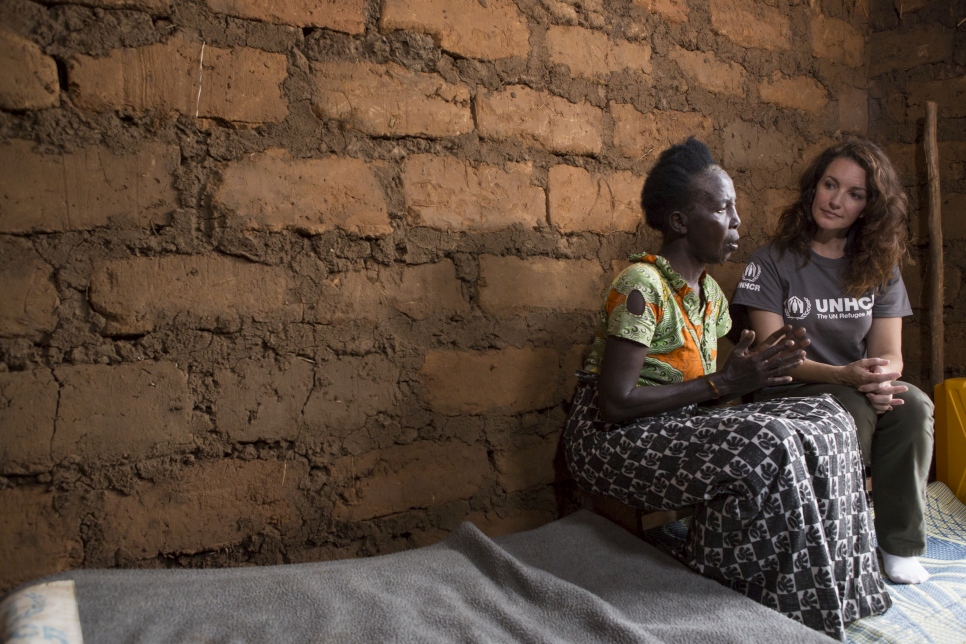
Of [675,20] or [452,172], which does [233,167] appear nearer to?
[452,172]

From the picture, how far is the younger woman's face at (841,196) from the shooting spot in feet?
9.39

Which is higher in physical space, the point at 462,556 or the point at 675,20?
the point at 675,20

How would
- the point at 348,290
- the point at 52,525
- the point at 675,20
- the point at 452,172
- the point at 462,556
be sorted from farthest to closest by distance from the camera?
the point at 675,20 → the point at 452,172 → the point at 348,290 → the point at 462,556 → the point at 52,525

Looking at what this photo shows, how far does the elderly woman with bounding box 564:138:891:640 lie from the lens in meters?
1.97

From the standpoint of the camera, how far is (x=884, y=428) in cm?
255

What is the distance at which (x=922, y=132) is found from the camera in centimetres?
369

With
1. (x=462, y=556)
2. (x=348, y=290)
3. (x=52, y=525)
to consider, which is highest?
(x=348, y=290)

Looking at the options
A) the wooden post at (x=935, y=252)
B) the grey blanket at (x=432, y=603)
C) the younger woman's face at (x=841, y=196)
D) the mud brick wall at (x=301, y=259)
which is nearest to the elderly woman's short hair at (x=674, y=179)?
the mud brick wall at (x=301, y=259)

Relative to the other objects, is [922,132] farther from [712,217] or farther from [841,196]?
[712,217]

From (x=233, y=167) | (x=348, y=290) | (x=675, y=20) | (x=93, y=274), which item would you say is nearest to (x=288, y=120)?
(x=233, y=167)

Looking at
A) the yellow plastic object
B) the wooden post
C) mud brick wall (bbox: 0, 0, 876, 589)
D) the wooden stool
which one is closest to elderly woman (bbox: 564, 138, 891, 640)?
the wooden stool

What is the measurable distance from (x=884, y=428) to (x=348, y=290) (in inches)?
77.1

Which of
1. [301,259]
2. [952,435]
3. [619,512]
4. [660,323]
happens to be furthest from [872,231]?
[301,259]

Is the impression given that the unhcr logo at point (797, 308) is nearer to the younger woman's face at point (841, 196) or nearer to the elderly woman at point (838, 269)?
the elderly woman at point (838, 269)
